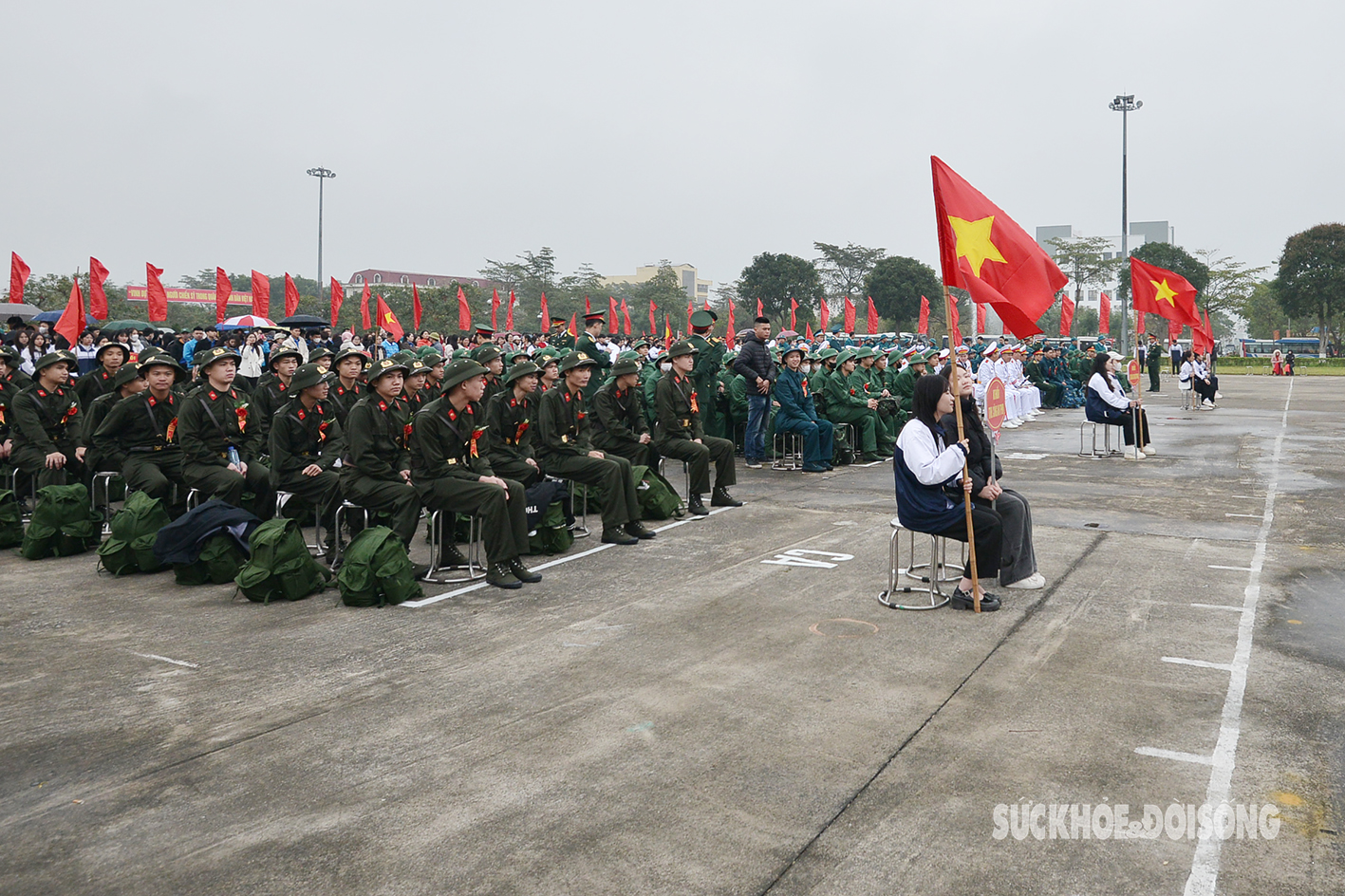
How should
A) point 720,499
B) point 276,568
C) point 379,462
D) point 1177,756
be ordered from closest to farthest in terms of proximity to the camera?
point 1177,756
point 276,568
point 379,462
point 720,499

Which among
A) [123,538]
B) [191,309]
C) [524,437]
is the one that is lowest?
[123,538]

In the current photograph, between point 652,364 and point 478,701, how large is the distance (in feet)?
40.1

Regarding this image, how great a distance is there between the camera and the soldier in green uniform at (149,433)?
9.27m

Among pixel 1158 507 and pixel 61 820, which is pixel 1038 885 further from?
pixel 1158 507

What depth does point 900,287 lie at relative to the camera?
64.7 meters

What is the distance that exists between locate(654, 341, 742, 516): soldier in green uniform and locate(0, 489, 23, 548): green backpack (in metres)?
6.32

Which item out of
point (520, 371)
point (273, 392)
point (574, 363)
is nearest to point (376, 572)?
point (520, 371)

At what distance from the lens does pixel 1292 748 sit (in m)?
4.57

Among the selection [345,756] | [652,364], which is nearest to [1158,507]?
[652,364]

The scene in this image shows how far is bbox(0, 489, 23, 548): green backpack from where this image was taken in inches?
368

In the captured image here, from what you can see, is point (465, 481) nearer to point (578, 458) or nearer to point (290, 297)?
point (578, 458)

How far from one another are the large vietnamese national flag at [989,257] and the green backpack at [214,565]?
583cm

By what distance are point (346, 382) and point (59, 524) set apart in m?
2.75

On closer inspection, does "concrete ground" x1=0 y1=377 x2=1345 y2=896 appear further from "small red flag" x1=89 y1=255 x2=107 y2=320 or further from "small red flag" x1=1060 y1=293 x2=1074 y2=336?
"small red flag" x1=1060 y1=293 x2=1074 y2=336
